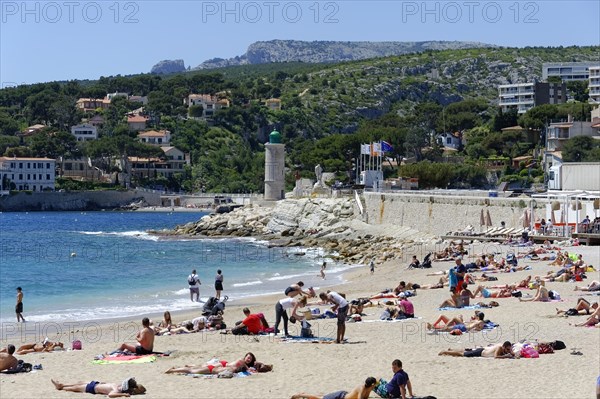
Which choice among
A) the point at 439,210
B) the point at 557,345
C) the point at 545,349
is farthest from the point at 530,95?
the point at 545,349

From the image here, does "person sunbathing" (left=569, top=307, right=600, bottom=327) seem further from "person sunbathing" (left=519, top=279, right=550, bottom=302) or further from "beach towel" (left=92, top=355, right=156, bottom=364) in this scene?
"beach towel" (left=92, top=355, right=156, bottom=364)

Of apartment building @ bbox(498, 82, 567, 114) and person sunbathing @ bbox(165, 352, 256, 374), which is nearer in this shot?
person sunbathing @ bbox(165, 352, 256, 374)

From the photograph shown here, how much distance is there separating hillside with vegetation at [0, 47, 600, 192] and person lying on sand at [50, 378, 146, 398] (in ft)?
202

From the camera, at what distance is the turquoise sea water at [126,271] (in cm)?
2692

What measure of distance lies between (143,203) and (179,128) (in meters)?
21.4

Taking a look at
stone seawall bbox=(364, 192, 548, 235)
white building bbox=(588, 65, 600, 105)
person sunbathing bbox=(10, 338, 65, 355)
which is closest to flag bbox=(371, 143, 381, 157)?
stone seawall bbox=(364, 192, 548, 235)

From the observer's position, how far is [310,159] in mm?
90875

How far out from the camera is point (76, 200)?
11006cm

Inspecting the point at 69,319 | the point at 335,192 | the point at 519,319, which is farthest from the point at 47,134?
the point at 519,319

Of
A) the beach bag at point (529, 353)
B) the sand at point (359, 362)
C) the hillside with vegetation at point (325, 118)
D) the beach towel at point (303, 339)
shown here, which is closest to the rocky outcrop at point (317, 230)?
the hillside with vegetation at point (325, 118)

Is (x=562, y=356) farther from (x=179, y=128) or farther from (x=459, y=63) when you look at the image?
(x=459, y=63)

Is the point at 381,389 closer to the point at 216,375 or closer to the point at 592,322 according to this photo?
the point at 216,375

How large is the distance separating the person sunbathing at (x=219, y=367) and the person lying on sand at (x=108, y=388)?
3.61ft

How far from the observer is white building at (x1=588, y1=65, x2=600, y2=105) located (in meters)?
116
